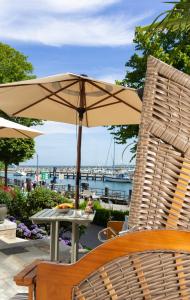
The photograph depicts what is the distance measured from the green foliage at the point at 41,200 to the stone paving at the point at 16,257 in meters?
2.72

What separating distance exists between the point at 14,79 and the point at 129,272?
100 ft

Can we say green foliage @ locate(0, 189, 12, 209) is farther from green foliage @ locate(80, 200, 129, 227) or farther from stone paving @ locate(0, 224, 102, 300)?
green foliage @ locate(80, 200, 129, 227)

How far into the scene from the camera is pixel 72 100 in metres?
6.59

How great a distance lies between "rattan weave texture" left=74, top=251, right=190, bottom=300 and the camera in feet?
5.01

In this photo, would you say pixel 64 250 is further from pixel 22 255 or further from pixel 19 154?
pixel 19 154

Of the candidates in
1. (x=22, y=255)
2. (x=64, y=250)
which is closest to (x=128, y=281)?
(x=22, y=255)

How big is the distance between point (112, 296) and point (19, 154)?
24806 mm

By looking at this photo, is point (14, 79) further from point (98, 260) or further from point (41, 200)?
point (98, 260)

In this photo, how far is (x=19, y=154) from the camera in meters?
25.9

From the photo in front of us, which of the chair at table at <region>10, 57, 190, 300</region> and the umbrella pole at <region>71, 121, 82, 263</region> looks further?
the umbrella pole at <region>71, 121, 82, 263</region>

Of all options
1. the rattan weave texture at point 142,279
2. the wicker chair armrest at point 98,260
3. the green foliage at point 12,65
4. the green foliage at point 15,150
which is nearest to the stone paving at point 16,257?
the wicker chair armrest at point 98,260

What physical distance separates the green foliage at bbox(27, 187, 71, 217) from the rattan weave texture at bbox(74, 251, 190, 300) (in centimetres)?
862

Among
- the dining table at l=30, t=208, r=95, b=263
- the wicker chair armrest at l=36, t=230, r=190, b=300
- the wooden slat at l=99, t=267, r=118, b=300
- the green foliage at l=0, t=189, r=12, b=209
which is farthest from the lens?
the green foliage at l=0, t=189, r=12, b=209

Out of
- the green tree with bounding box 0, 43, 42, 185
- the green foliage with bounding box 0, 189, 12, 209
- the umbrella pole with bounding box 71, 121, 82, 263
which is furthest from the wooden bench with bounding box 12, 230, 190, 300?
the green tree with bounding box 0, 43, 42, 185
